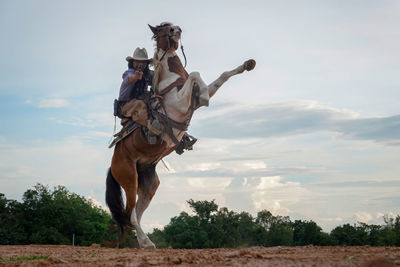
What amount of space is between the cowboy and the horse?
198 mm

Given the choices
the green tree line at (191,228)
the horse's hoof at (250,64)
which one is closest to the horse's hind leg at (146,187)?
the horse's hoof at (250,64)

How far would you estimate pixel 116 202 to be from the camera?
10.7 meters


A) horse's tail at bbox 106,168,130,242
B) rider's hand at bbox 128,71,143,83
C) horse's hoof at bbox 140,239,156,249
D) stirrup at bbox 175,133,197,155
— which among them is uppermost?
rider's hand at bbox 128,71,143,83

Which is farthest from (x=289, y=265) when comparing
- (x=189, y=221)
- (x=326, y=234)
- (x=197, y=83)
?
(x=189, y=221)

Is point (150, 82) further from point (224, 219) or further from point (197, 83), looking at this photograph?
point (224, 219)

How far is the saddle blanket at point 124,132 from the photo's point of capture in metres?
10.1

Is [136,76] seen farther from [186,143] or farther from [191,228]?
[191,228]

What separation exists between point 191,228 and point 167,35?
1016 cm

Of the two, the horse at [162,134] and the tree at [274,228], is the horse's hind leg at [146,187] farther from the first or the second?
the tree at [274,228]

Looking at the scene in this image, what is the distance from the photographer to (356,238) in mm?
15211

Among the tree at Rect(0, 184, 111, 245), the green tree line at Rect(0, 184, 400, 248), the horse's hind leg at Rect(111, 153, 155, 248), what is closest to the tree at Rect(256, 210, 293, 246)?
the green tree line at Rect(0, 184, 400, 248)

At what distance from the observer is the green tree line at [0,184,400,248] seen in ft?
55.7

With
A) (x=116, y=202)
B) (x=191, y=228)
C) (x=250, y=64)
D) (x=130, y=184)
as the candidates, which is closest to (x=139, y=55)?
(x=250, y=64)

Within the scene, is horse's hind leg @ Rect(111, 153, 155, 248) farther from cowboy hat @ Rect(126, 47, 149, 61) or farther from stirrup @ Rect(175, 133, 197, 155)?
cowboy hat @ Rect(126, 47, 149, 61)
